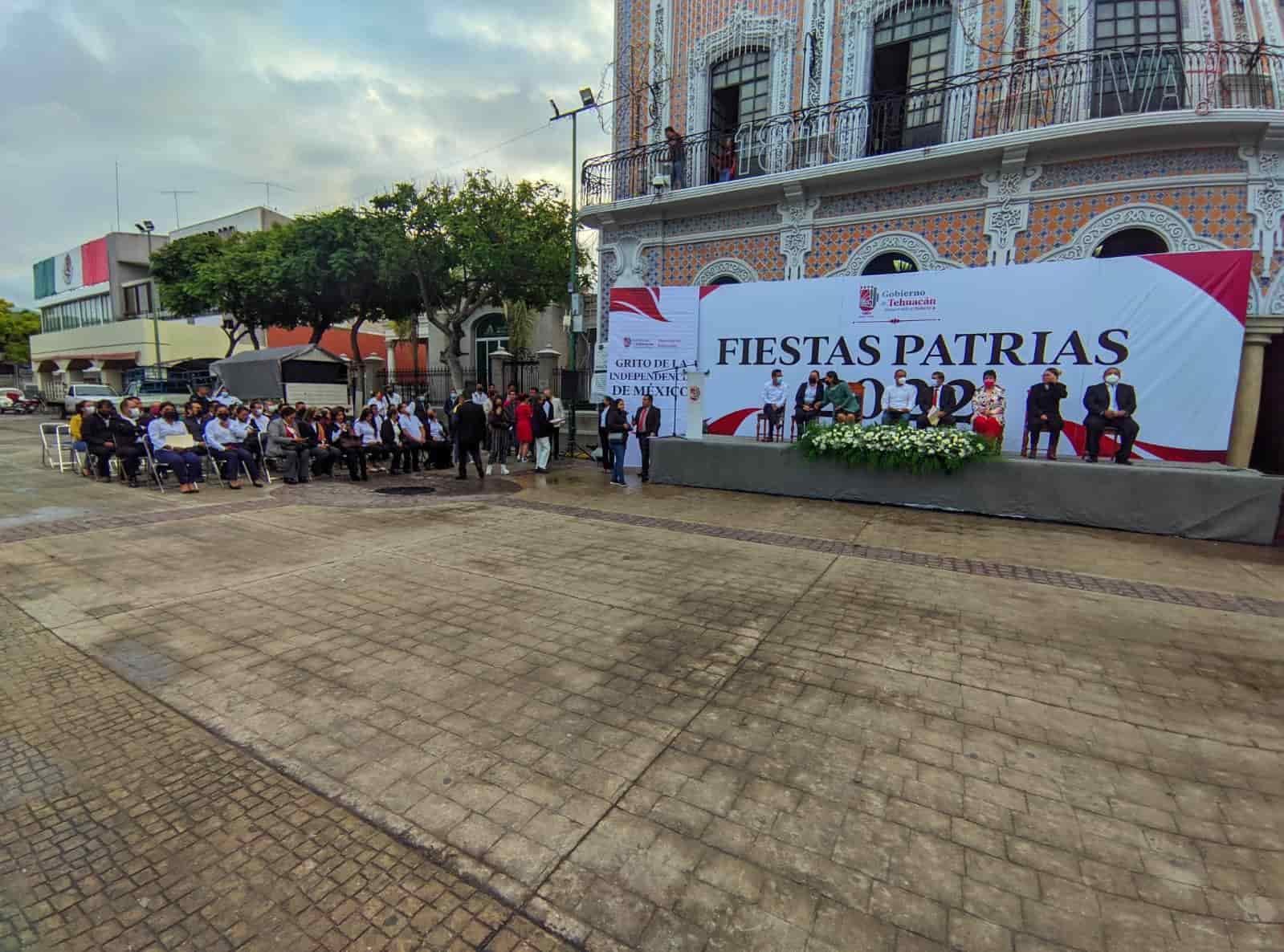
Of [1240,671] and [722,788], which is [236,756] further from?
[1240,671]

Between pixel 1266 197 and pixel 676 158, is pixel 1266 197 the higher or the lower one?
the lower one

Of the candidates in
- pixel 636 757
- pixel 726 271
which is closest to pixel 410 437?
pixel 726 271

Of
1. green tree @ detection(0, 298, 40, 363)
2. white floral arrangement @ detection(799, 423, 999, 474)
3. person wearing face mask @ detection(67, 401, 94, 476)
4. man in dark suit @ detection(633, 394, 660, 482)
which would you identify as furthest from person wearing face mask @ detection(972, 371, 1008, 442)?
green tree @ detection(0, 298, 40, 363)

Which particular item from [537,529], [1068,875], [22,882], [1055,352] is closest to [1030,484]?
[1055,352]

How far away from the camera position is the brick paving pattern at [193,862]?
85.9 inches

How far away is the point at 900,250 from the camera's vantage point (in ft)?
43.0

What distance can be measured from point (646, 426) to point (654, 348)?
2.08m

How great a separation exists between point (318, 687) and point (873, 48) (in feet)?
52.2

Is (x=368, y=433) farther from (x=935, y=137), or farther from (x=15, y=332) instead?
(x=15, y=332)

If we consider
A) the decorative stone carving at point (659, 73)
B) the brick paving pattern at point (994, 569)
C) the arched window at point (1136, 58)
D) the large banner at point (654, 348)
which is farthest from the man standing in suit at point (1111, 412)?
the decorative stone carving at point (659, 73)

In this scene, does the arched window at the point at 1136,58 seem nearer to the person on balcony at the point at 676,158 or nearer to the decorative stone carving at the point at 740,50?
the decorative stone carving at the point at 740,50

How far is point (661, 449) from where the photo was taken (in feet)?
38.2

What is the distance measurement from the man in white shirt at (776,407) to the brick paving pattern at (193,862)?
1046cm

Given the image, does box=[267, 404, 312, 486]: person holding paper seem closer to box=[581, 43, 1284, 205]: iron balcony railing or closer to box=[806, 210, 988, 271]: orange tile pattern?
box=[581, 43, 1284, 205]: iron balcony railing
